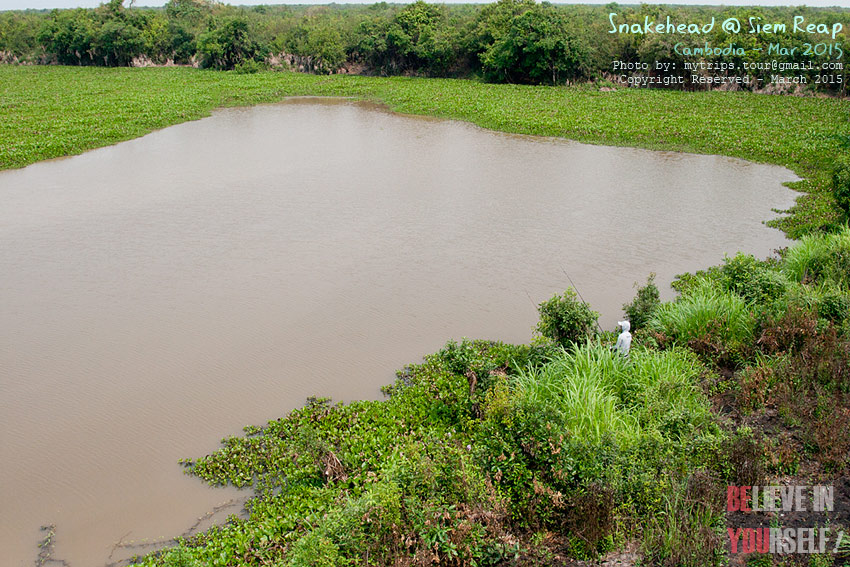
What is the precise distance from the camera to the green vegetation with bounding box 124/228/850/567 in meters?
4.51

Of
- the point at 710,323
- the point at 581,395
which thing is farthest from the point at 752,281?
the point at 581,395

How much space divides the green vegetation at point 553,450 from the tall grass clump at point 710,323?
27mm

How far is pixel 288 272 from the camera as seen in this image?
33.9 feet

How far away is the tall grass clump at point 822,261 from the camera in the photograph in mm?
8414

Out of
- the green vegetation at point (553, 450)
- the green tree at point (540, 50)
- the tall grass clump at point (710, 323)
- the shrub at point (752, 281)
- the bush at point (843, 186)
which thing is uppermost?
the green tree at point (540, 50)

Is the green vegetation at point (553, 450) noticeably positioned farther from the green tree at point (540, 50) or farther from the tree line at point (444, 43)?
the green tree at point (540, 50)

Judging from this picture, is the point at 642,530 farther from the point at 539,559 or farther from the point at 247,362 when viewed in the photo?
the point at 247,362

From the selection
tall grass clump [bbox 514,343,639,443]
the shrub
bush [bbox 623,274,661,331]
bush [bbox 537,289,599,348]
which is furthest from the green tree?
tall grass clump [bbox 514,343,639,443]

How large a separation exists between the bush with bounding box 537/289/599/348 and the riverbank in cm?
707

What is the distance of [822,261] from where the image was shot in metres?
8.81

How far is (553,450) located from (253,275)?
6651 millimetres

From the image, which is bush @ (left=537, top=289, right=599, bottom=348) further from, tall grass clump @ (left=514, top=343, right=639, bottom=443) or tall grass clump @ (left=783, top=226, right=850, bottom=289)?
tall grass clump @ (left=783, top=226, right=850, bottom=289)

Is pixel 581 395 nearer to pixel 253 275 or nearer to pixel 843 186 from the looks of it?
pixel 253 275

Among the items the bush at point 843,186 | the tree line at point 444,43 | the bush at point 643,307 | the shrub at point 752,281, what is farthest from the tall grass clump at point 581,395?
the tree line at point 444,43
